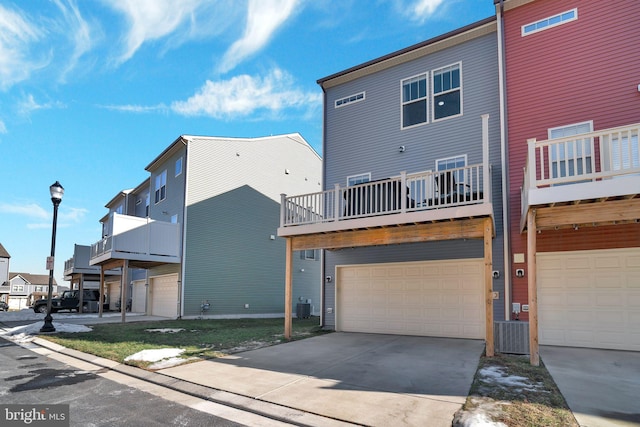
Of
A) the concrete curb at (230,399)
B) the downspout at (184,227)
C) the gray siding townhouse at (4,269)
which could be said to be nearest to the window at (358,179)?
the concrete curb at (230,399)

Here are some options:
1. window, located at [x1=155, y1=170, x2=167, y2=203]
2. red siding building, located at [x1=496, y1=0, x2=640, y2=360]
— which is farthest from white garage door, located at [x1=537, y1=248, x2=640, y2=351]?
window, located at [x1=155, y1=170, x2=167, y2=203]

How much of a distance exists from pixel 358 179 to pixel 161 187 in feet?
43.5

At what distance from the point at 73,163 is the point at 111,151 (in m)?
2.68

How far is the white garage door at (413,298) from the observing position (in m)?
10.3

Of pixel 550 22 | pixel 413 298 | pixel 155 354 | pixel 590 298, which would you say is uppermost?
pixel 550 22

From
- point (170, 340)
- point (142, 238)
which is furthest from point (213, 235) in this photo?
point (170, 340)

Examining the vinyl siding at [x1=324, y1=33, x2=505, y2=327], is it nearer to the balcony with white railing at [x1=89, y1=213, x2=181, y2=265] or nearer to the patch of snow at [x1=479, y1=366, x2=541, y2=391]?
the patch of snow at [x1=479, y1=366, x2=541, y2=391]

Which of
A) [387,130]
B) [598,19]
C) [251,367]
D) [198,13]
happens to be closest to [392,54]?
[387,130]

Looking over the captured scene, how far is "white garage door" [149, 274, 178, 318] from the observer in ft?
60.3

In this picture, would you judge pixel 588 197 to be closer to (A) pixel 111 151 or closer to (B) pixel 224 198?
(B) pixel 224 198

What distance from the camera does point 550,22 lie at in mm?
9984

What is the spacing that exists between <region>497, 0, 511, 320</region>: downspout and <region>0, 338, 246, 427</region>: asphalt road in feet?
25.3

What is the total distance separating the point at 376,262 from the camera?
12062mm

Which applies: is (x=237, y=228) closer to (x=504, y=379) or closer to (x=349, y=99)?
(x=349, y=99)
